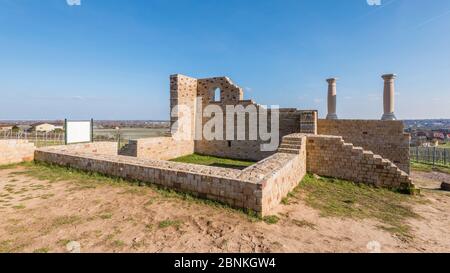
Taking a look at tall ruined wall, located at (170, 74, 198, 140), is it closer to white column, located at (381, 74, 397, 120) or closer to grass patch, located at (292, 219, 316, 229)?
grass patch, located at (292, 219, 316, 229)

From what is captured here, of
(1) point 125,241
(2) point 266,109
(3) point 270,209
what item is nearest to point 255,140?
(2) point 266,109

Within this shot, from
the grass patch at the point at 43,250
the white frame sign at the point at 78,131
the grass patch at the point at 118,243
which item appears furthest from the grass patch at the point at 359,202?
the white frame sign at the point at 78,131

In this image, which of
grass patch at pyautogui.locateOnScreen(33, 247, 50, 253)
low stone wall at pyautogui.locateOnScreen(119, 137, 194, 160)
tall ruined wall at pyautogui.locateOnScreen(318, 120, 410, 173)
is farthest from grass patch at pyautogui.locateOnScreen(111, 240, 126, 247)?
tall ruined wall at pyautogui.locateOnScreen(318, 120, 410, 173)

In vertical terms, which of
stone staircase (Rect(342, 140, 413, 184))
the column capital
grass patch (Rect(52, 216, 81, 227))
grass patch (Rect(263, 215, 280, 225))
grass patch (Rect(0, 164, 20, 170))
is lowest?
grass patch (Rect(263, 215, 280, 225))

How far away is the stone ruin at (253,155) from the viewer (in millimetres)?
4859

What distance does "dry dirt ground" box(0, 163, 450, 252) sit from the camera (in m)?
3.23

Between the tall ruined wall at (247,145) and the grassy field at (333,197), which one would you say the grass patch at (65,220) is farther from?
the tall ruined wall at (247,145)

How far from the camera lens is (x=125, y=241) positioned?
3258mm

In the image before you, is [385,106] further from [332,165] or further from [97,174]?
[97,174]

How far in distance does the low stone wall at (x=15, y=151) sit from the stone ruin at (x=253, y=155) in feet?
0.11

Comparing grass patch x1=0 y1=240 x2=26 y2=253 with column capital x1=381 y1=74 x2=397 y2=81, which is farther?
column capital x1=381 y1=74 x2=397 y2=81

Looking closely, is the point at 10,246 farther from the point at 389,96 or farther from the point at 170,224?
the point at 389,96

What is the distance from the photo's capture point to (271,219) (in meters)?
4.23

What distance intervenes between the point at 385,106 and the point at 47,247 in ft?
46.4
